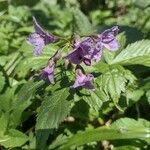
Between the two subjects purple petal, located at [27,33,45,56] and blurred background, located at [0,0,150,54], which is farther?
blurred background, located at [0,0,150,54]

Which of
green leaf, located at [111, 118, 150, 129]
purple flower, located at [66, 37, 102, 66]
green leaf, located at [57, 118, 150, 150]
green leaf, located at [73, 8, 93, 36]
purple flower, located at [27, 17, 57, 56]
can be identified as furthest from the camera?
green leaf, located at [73, 8, 93, 36]

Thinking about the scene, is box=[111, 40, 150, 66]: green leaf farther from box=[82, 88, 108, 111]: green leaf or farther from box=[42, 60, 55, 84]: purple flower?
box=[42, 60, 55, 84]: purple flower

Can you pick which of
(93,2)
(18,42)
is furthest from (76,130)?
(93,2)

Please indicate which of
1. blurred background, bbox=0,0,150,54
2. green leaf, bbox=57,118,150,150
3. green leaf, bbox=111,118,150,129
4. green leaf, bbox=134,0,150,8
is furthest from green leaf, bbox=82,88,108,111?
green leaf, bbox=134,0,150,8

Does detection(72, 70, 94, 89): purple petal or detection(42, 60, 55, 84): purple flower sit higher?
detection(42, 60, 55, 84): purple flower

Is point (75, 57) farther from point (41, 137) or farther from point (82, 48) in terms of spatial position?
point (41, 137)

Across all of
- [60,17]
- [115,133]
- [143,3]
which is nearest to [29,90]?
[115,133]
